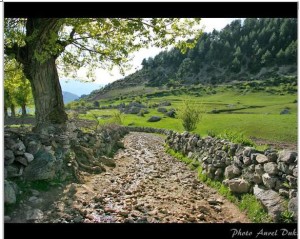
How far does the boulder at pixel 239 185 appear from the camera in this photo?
9.42 meters

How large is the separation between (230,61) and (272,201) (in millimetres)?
177143

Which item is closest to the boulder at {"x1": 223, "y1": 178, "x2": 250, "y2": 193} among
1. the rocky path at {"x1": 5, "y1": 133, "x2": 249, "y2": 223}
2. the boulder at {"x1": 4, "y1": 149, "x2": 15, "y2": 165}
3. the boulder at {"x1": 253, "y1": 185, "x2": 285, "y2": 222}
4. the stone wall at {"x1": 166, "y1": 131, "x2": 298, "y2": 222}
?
the stone wall at {"x1": 166, "y1": 131, "x2": 298, "y2": 222}

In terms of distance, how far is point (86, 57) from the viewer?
1580 centimetres

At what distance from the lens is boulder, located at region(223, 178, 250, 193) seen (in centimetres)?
942

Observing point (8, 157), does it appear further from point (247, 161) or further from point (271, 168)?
point (247, 161)

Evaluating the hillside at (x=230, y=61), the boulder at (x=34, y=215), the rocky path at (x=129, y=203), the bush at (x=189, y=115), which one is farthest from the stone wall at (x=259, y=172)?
the hillside at (x=230, y=61)

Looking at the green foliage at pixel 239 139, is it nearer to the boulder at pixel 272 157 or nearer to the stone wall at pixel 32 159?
the boulder at pixel 272 157

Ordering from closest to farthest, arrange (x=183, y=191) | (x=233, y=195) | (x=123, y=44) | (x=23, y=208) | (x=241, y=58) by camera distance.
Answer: (x=23, y=208) → (x=233, y=195) → (x=183, y=191) → (x=123, y=44) → (x=241, y=58)

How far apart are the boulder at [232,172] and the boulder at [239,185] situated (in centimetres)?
55

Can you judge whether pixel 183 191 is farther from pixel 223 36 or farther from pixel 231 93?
pixel 223 36

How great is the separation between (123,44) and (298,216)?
10.0m

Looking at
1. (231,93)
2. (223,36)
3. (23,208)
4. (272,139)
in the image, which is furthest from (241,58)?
(23,208)

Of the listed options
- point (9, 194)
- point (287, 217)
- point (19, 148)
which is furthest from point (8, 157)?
point (287, 217)

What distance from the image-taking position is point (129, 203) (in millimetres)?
8641
